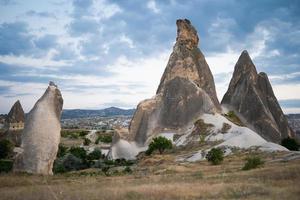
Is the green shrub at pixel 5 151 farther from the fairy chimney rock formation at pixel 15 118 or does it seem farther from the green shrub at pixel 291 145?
the green shrub at pixel 291 145

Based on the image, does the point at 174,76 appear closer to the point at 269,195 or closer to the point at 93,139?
the point at 93,139

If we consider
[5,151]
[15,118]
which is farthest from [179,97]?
[15,118]

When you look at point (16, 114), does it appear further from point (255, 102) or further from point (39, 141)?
point (39, 141)

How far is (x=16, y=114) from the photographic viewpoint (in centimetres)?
8188

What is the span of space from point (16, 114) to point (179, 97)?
34.8m

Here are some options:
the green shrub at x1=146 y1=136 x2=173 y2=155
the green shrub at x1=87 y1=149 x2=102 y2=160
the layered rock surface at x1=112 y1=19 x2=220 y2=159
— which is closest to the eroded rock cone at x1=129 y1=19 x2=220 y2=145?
the layered rock surface at x1=112 y1=19 x2=220 y2=159

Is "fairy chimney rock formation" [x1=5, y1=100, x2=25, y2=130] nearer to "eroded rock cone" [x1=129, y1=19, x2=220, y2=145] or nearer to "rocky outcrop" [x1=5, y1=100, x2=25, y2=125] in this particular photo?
"rocky outcrop" [x1=5, y1=100, x2=25, y2=125]

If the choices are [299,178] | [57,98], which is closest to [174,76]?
[57,98]

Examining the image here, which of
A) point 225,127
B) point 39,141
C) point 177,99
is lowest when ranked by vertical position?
point 39,141

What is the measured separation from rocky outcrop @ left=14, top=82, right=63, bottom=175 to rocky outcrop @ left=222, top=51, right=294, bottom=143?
50.0 metres

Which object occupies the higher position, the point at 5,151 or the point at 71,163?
the point at 5,151

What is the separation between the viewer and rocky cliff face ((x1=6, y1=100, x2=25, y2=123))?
80.9 metres

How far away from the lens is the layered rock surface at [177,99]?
6341 centimetres

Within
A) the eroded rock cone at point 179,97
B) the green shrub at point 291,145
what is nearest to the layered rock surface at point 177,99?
the eroded rock cone at point 179,97
